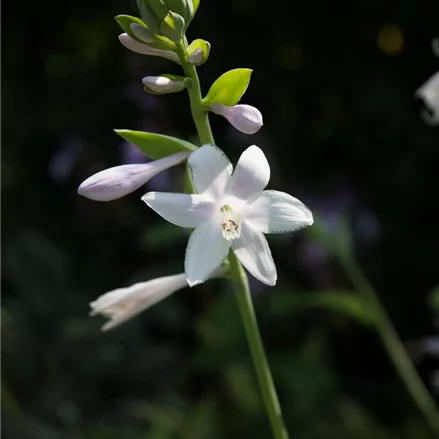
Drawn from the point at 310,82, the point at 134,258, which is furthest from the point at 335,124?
the point at 134,258

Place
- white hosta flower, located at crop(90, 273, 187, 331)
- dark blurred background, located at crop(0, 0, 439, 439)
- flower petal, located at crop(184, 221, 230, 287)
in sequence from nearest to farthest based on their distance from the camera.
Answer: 1. flower petal, located at crop(184, 221, 230, 287)
2. white hosta flower, located at crop(90, 273, 187, 331)
3. dark blurred background, located at crop(0, 0, 439, 439)

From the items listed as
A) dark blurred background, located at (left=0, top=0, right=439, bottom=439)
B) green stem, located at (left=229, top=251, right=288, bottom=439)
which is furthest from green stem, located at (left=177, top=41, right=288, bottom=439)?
dark blurred background, located at (left=0, top=0, right=439, bottom=439)

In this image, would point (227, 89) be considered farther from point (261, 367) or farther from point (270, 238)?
point (270, 238)

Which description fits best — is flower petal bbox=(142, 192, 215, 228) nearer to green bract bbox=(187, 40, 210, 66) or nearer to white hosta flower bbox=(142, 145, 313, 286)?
white hosta flower bbox=(142, 145, 313, 286)

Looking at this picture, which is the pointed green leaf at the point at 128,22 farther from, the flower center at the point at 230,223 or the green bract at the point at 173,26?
the flower center at the point at 230,223

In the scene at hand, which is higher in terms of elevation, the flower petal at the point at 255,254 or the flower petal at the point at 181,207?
the flower petal at the point at 181,207

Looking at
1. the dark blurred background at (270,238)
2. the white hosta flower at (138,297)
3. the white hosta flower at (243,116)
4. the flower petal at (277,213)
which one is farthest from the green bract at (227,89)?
the dark blurred background at (270,238)

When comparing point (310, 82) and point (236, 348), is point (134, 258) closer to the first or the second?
point (236, 348)
